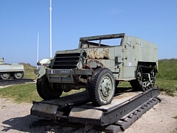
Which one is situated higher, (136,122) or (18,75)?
(18,75)

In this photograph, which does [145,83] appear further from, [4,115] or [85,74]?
[4,115]

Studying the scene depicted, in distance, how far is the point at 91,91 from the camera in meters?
4.64

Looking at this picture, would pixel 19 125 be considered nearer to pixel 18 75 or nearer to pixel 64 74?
pixel 64 74

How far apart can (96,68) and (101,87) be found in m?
0.64

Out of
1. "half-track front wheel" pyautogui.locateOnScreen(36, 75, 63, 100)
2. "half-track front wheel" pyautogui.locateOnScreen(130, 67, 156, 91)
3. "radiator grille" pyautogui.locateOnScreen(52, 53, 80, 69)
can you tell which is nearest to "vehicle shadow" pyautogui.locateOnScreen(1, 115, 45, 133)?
"half-track front wheel" pyautogui.locateOnScreen(36, 75, 63, 100)

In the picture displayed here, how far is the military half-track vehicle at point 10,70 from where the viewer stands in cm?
1834

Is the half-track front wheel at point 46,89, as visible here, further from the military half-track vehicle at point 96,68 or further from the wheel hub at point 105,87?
the wheel hub at point 105,87

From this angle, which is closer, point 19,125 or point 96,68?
point 96,68

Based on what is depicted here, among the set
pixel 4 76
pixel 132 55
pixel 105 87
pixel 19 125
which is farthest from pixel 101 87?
pixel 4 76

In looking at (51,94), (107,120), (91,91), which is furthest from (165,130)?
(51,94)

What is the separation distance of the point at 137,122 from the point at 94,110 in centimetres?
186

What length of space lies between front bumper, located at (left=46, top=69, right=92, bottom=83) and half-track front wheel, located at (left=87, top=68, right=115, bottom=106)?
9.0 inches

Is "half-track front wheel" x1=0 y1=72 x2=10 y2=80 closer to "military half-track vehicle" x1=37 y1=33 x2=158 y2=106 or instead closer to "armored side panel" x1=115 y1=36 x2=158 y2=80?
"military half-track vehicle" x1=37 y1=33 x2=158 y2=106

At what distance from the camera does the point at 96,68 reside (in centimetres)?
535
